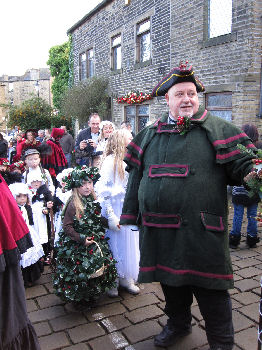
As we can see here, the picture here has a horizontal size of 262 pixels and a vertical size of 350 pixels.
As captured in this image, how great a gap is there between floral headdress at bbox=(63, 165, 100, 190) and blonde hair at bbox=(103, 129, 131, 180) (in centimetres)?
23

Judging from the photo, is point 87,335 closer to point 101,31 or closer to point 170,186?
point 170,186

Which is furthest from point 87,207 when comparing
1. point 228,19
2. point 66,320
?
point 228,19

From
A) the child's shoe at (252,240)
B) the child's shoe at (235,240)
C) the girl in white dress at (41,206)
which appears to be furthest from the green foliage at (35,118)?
the child's shoe at (252,240)

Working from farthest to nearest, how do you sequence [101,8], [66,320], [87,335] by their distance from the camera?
[101,8]
[66,320]
[87,335]

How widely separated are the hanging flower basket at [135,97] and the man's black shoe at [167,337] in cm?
915

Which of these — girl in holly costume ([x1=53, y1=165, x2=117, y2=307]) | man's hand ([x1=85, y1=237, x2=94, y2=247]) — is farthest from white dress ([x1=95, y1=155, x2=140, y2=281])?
man's hand ([x1=85, y1=237, x2=94, y2=247])

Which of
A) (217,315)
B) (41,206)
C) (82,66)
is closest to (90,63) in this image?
(82,66)

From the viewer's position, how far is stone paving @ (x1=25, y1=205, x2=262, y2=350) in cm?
276

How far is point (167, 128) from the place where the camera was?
248cm

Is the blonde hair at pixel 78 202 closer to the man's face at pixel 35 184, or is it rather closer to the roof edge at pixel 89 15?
the man's face at pixel 35 184

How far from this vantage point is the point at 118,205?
3.65m

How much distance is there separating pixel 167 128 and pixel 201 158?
38cm

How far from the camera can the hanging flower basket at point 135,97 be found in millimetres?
11326

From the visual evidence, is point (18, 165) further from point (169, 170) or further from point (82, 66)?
point (82, 66)
